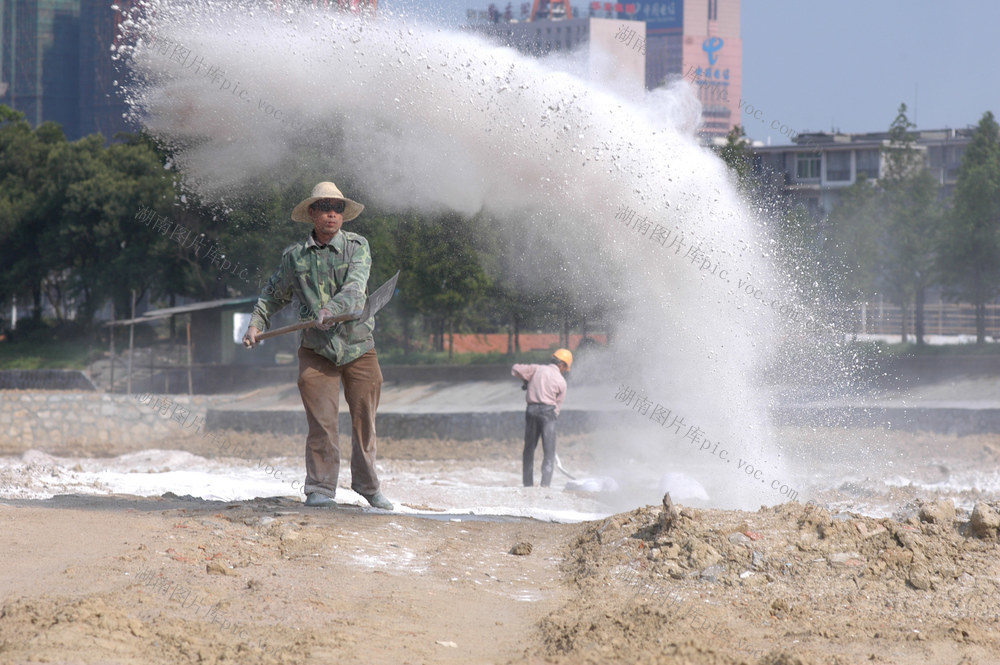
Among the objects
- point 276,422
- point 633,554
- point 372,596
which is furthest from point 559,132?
point 276,422

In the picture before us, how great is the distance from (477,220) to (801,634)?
987cm

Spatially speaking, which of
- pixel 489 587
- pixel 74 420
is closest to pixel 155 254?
pixel 74 420

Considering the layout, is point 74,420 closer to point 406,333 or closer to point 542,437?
point 406,333

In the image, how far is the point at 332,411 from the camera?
667 centimetres

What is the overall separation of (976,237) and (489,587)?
26.2 m

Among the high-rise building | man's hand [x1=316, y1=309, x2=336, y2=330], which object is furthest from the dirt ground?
the high-rise building

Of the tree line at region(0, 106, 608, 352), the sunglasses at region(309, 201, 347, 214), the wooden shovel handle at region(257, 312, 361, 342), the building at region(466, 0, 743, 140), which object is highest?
the building at region(466, 0, 743, 140)

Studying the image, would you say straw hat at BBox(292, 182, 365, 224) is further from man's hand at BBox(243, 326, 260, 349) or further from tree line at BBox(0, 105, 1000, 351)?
tree line at BBox(0, 105, 1000, 351)

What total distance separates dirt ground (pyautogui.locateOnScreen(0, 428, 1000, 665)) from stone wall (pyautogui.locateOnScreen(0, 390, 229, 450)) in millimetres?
15705

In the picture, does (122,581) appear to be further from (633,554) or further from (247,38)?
(247,38)

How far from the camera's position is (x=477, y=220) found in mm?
13828

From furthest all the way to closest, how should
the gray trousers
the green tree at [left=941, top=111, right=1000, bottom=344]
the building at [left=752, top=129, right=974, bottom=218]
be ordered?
the building at [left=752, top=129, right=974, bottom=218], the green tree at [left=941, top=111, right=1000, bottom=344], the gray trousers

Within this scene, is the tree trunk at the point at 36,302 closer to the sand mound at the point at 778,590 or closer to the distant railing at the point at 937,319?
the distant railing at the point at 937,319

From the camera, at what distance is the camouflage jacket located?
6500 mm
